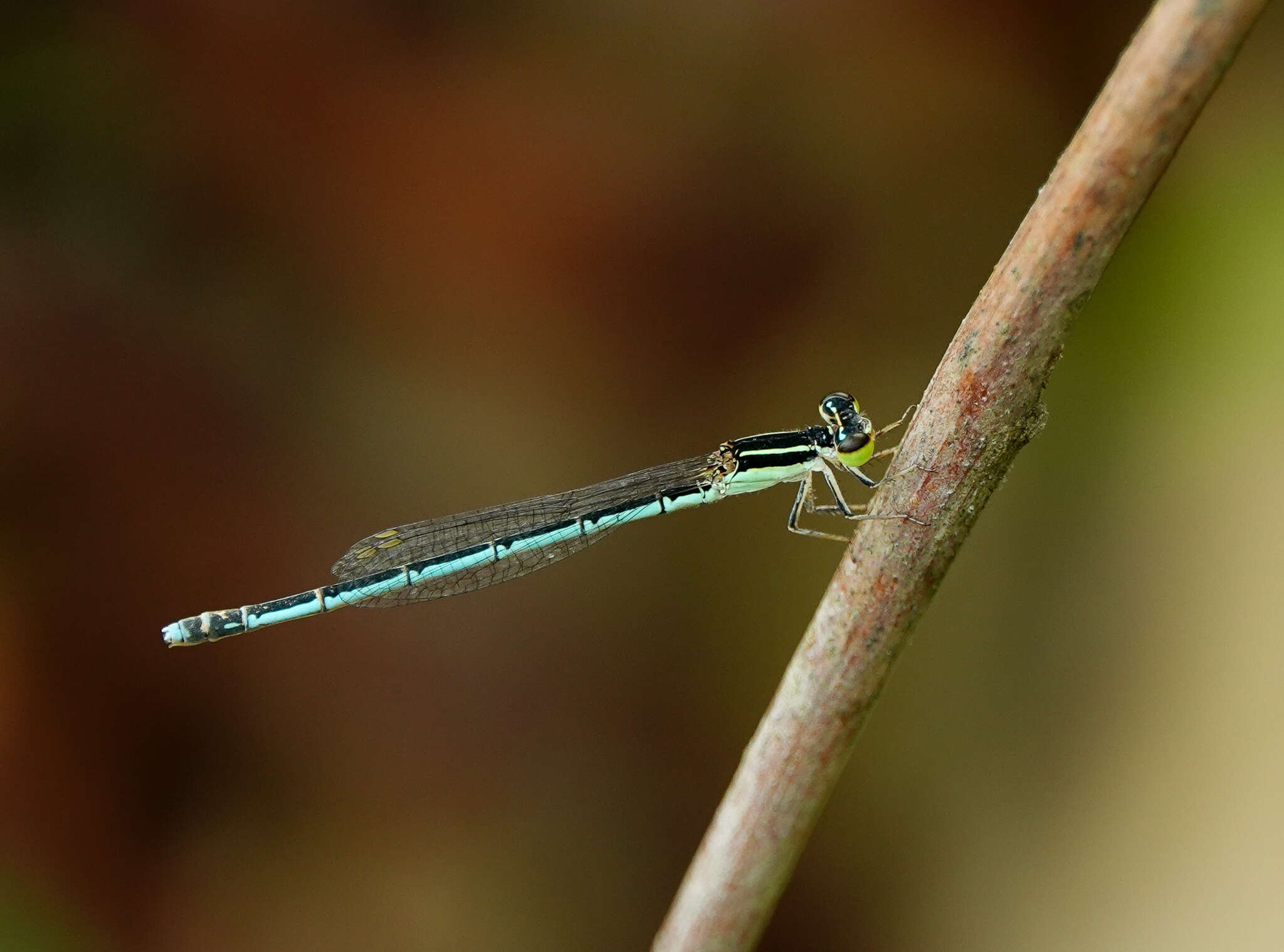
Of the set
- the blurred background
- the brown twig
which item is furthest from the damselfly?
the brown twig

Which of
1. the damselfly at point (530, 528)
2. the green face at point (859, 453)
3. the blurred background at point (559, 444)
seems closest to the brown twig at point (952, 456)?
the green face at point (859, 453)

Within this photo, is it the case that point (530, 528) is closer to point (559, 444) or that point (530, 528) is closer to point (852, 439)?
point (559, 444)

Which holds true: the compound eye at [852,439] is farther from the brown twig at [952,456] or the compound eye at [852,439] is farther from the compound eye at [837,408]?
the brown twig at [952,456]

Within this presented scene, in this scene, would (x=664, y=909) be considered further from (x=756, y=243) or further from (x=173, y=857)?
(x=756, y=243)

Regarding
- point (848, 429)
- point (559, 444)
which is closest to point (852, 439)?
point (848, 429)

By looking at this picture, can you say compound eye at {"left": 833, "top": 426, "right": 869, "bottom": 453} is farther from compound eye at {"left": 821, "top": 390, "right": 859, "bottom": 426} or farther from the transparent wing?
the transparent wing

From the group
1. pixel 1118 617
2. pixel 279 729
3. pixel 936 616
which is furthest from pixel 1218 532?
pixel 279 729
